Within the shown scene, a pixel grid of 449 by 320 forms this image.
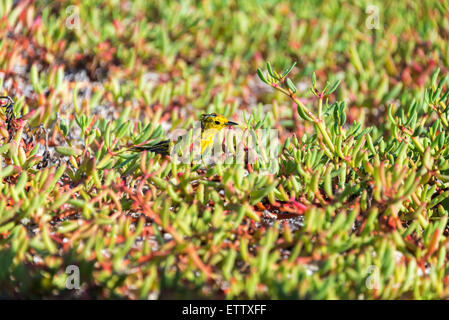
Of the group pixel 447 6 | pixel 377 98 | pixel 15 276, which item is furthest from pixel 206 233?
pixel 447 6

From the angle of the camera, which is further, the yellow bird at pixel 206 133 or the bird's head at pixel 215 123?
the bird's head at pixel 215 123

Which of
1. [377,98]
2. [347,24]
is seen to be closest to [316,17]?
[347,24]

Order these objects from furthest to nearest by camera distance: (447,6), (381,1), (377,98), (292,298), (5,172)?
(381,1) → (447,6) → (377,98) → (5,172) → (292,298)

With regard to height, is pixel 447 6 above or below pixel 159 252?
above

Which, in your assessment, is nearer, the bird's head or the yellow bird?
the yellow bird

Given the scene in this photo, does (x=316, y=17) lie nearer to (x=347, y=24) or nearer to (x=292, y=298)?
(x=347, y=24)

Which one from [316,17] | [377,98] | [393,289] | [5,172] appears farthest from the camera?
[316,17]

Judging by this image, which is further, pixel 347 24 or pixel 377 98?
pixel 347 24
